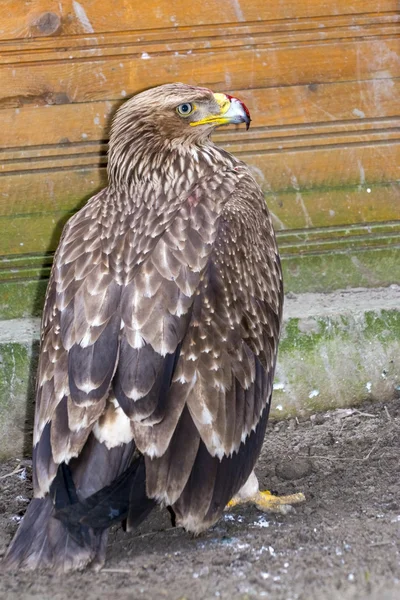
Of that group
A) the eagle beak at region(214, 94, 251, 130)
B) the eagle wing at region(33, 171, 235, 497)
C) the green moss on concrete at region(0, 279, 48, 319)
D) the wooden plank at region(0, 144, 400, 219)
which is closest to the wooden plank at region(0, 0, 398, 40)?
the wooden plank at region(0, 144, 400, 219)

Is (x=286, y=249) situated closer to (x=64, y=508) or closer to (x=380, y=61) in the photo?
(x=380, y=61)

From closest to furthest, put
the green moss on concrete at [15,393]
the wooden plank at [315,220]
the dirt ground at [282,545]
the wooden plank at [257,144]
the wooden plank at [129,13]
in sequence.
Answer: the dirt ground at [282,545], the wooden plank at [129,13], the green moss on concrete at [15,393], the wooden plank at [257,144], the wooden plank at [315,220]

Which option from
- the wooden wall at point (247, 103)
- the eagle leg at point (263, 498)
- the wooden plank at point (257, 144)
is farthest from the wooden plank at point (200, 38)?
the eagle leg at point (263, 498)

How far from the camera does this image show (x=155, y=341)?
11.8ft

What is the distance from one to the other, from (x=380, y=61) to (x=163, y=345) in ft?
8.98

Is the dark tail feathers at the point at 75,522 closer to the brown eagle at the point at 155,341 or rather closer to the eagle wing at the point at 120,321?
the brown eagle at the point at 155,341

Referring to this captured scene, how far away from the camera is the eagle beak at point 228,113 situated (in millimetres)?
4289

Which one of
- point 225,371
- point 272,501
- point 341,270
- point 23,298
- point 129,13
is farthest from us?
point 341,270

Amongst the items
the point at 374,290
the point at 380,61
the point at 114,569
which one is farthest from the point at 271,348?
the point at 380,61

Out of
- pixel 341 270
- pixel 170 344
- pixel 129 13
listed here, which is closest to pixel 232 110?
pixel 129 13

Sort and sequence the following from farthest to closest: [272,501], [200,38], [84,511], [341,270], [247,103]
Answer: [341,270] → [247,103] → [200,38] → [272,501] → [84,511]

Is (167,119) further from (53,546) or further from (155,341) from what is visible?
(53,546)

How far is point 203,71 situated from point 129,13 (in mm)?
551

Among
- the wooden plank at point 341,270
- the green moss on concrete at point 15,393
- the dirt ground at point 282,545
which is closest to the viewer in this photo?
the dirt ground at point 282,545
